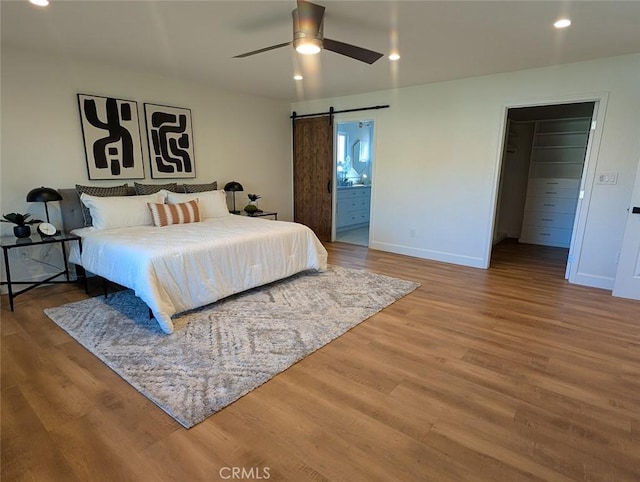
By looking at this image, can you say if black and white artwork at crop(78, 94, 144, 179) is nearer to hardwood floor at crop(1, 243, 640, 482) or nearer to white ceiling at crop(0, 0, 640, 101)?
white ceiling at crop(0, 0, 640, 101)

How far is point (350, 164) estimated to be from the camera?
309 inches

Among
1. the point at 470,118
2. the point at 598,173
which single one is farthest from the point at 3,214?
the point at 598,173

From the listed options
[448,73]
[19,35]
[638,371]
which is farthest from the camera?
[448,73]

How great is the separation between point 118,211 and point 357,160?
5516 millimetres

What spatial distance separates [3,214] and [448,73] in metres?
4.93

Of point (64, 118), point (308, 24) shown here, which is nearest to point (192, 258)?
point (308, 24)

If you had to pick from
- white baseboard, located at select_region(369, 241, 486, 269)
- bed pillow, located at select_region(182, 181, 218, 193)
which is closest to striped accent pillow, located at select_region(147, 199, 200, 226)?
bed pillow, located at select_region(182, 181, 218, 193)

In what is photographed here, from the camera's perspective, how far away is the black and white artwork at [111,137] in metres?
3.72

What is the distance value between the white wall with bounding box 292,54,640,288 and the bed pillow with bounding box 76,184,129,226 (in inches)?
130

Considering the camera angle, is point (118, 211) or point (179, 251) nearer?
point (179, 251)

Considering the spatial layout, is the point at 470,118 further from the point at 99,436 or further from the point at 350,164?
the point at 99,436

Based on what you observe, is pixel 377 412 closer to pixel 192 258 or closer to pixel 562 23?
pixel 192 258

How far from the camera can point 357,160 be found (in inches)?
312

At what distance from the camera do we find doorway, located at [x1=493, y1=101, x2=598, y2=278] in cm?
557
